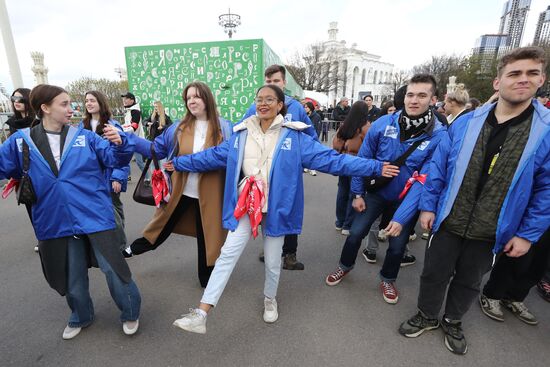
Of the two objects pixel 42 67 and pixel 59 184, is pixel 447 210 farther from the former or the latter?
pixel 42 67

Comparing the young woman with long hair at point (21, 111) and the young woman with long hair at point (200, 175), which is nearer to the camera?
the young woman with long hair at point (200, 175)

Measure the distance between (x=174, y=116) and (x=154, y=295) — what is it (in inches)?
255

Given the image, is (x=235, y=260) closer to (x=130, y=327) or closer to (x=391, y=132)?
(x=130, y=327)

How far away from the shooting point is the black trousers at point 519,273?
8.13ft

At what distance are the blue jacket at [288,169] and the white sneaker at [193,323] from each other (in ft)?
2.26

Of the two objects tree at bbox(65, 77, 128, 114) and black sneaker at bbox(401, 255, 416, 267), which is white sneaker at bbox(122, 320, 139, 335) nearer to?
black sneaker at bbox(401, 255, 416, 267)

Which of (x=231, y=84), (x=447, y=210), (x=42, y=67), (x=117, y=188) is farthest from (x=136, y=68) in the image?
(x=42, y=67)

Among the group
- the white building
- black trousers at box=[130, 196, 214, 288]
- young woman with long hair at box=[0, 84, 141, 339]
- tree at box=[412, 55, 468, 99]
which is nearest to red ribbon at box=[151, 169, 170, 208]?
black trousers at box=[130, 196, 214, 288]

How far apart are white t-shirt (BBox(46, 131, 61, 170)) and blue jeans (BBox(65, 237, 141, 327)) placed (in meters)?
0.59

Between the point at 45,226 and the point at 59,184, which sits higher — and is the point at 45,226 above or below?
below

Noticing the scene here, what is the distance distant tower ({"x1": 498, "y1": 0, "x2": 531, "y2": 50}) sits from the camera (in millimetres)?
83338

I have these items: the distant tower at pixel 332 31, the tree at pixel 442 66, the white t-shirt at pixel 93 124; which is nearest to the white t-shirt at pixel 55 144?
the white t-shirt at pixel 93 124

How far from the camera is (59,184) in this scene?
77.9 inches

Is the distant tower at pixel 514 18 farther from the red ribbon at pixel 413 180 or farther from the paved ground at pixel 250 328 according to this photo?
the paved ground at pixel 250 328
